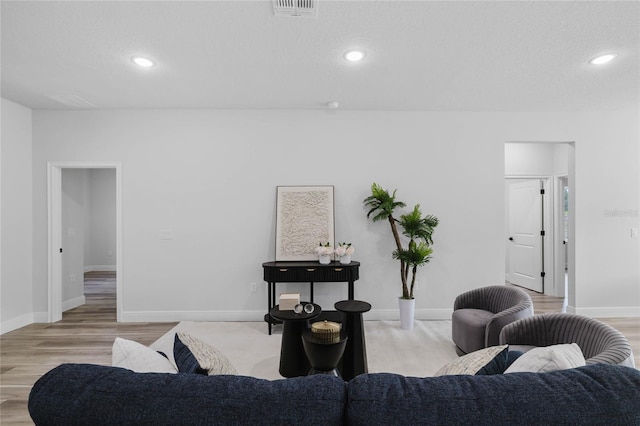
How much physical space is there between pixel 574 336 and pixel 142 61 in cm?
384

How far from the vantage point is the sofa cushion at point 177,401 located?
870 millimetres

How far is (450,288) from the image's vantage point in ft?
13.9

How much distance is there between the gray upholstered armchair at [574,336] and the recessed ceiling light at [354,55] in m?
2.38

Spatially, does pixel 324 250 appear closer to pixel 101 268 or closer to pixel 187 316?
pixel 187 316

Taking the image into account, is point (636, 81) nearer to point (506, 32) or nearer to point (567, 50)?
point (567, 50)

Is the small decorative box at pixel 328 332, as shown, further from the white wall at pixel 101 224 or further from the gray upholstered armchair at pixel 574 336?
the white wall at pixel 101 224

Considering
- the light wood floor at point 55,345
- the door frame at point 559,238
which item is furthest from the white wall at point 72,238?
the door frame at point 559,238

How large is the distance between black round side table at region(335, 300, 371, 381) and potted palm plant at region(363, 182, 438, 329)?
127cm

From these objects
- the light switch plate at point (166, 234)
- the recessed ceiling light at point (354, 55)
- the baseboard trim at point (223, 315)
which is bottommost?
the baseboard trim at point (223, 315)

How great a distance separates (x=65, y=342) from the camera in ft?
11.3

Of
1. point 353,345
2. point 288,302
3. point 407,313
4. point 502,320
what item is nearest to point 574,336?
point 502,320

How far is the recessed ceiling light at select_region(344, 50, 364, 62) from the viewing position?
266cm

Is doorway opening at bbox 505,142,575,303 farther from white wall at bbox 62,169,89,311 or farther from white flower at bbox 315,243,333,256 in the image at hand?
white wall at bbox 62,169,89,311

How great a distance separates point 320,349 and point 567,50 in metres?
3.00
